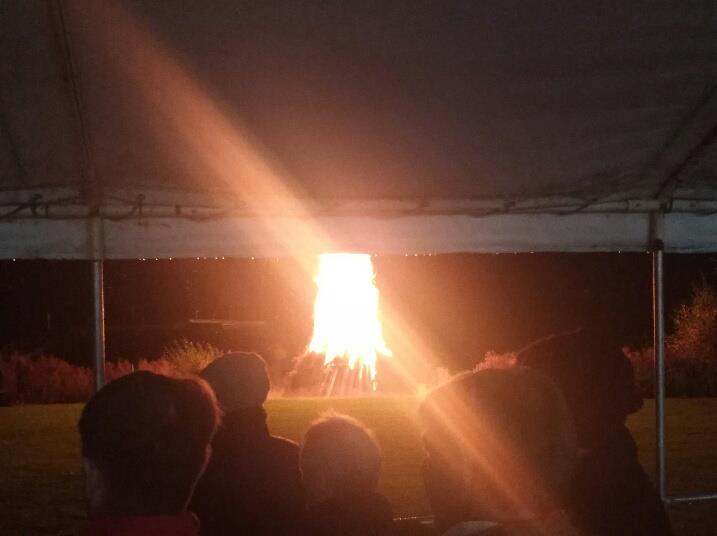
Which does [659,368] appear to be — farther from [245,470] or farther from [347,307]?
[245,470]

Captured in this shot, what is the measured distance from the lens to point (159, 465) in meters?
1.64

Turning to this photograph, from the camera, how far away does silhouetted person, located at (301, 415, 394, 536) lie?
1979mm

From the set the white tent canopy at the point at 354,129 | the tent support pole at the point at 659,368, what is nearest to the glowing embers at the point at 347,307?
the white tent canopy at the point at 354,129

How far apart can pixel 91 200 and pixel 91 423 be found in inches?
89.2

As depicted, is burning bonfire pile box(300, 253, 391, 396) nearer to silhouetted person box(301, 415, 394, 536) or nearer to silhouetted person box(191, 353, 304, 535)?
silhouetted person box(191, 353, 304, 535)

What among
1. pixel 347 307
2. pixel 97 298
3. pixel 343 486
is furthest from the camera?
pixel 347 307

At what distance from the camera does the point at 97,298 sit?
3855 millimetres

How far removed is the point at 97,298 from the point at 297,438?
11493 mm

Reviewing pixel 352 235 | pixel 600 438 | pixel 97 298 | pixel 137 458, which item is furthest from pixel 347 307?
pixel 137 458

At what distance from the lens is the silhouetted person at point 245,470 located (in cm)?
270

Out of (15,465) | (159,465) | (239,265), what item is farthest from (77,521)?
(239,265)

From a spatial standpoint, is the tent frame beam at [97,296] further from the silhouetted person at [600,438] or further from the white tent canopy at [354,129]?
the silhouetted person at [600,438]

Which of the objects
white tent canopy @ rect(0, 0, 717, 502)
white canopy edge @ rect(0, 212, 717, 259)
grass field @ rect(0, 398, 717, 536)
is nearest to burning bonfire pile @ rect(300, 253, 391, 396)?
grass field @ rect(0, 398, 717, 536)

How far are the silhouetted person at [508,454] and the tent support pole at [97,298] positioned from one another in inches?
99.6
